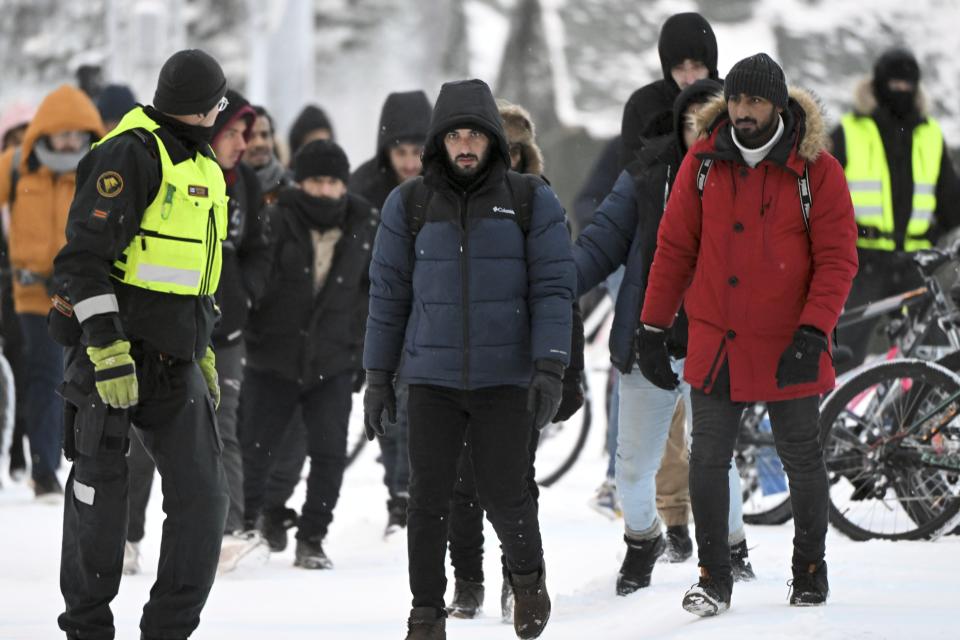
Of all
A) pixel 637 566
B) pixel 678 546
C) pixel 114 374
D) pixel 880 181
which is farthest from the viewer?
pixel 880 181

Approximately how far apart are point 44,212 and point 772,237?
4.99 metres

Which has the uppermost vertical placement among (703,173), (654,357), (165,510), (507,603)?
(703,173)

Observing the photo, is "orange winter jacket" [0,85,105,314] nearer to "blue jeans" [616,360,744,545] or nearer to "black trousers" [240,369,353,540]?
"black trousers" [240,369,353,540]

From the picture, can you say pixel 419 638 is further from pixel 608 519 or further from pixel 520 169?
pixel 608 519

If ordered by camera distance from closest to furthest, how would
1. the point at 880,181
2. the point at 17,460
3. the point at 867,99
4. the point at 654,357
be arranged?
the point at 654,357
the point at 880,181
the point at 867,99
the point at 17,460

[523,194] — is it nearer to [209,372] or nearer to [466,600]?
[209,372]

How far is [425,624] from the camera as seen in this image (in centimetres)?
568

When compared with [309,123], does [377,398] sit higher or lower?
lower

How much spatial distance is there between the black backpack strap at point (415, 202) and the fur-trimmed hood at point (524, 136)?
45.9 inches

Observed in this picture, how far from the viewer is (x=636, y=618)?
614 centimetres

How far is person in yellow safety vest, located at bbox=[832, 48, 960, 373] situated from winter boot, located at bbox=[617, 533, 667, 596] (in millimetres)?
2704

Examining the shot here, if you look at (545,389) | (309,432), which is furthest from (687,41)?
(309,432)

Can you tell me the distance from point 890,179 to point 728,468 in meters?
3.68

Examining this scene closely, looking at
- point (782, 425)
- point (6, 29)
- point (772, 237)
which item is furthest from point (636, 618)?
point (6, 29)
